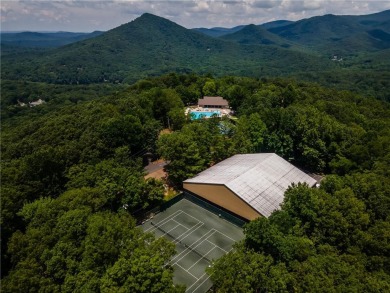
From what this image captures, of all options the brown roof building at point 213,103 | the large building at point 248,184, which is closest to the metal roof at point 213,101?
the brown roof building at point 213,103

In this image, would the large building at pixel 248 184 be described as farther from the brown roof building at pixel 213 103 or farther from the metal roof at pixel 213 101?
the metal roof at pixel 213 101

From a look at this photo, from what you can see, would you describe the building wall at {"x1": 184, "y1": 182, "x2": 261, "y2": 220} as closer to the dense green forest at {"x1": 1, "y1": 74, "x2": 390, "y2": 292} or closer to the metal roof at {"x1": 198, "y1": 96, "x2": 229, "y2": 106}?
the dense green forest at {"x1": 1, "y1": 74, "x2": 390, "y2": 292}

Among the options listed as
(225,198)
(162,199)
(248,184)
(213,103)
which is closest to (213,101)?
(213,103)

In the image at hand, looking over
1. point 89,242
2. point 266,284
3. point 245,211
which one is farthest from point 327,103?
point 89,242

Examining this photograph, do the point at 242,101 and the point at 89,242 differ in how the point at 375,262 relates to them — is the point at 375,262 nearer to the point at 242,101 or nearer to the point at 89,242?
the point at 89,242

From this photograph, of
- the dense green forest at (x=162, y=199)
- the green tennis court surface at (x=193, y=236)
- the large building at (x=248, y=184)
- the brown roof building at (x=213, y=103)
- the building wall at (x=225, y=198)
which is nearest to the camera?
the dense green forest at (x=162, y=199)

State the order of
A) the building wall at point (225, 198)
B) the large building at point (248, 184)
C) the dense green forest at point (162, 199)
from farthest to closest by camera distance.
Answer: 1. the large building at point (248, 184)
2. the building wall at point (225, 198)
3. the dense green forest at point (162, 199)

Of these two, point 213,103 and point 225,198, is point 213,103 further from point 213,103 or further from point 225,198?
point 225,198
